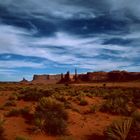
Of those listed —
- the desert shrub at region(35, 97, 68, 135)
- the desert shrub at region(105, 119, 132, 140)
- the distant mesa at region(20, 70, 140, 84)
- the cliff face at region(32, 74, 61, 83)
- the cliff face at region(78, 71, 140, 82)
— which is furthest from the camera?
the cliff face at region(32, 74, 61, 83)

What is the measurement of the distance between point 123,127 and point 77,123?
3512 mm

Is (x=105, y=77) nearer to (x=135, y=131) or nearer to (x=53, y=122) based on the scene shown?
(x=53, y=122)

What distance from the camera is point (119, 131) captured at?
8.98 m

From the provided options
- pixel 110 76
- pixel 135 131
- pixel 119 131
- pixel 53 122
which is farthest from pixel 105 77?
pixel 119 131

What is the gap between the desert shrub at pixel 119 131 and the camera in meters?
8.82

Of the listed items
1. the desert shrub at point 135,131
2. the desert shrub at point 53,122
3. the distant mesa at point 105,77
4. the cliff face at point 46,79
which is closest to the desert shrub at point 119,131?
the desert shrub at point 135,131

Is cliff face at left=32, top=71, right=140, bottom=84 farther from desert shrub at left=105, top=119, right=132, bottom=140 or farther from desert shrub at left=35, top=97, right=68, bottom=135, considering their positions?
desert shrub at left=105, top=119, right=132, bottom=140

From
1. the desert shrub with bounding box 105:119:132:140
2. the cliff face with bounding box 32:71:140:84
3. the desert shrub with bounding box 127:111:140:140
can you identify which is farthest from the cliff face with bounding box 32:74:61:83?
A: the desert shrub with bounding box 105:119:132:140

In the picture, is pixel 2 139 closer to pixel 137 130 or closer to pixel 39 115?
pixel 39 115

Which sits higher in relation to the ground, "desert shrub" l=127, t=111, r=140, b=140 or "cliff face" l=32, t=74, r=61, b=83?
"cliff face" l=32, t=74, r=61, b=83

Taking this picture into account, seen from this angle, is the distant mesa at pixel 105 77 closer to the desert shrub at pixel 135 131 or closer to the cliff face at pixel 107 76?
the cliff face at pixel 107 76

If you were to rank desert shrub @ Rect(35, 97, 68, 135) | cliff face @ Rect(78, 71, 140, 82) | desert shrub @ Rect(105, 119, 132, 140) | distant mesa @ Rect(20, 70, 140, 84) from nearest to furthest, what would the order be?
desert shrub @ Rect(105, 119, 132, 140) < desert shrub @ Rect(35, 97, 68, 135) < cliff face @ Rect(78, 71, 140, 82) < distant mesa @ Rect(20, 70, 140, 84)

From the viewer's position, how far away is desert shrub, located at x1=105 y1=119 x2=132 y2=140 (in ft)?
28.9

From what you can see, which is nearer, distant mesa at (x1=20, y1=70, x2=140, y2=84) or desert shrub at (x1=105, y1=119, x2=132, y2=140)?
desert shrub at (x1=105, y1=119, x2=132, y2=140)
